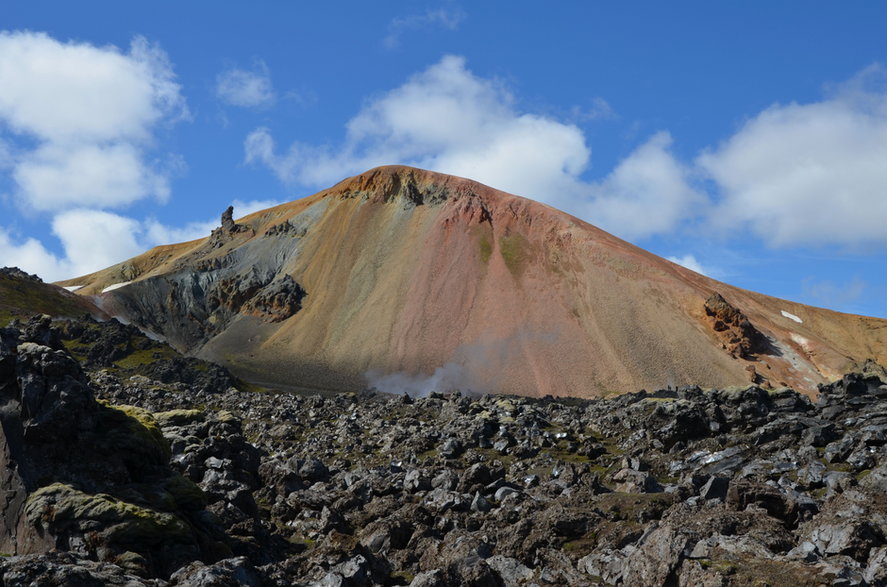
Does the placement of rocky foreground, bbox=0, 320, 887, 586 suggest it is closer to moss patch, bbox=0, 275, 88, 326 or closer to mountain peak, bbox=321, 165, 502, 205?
moss patch, bbox=0, 275, 88, 326

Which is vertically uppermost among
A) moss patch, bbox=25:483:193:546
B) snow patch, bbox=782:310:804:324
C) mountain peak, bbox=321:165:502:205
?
mountain peak, bbox=321:165:502:205

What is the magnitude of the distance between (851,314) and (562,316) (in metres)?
75.7

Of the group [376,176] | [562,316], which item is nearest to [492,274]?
[562,316]

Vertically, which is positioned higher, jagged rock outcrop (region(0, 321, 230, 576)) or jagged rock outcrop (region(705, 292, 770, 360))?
jagged rock outcrop (region(705, 292, 770, 360))

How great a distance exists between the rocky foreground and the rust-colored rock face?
82.3 m

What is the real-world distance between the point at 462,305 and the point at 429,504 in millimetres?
122704

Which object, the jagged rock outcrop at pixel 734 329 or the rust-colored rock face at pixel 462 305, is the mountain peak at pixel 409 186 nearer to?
the rust-colored rock face at pixel 462 305

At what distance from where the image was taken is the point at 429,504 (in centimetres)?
2775

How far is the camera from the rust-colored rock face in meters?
128

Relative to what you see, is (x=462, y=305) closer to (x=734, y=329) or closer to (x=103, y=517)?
(x=734, y=329)

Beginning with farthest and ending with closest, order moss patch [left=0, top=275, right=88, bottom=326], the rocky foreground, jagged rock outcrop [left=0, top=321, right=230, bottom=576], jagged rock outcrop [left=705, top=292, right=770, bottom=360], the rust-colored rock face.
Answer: jagged rock outcrop [left=705, top=292, right=770, bottom=360]
the rust-colored rock face
moss patch [left=0, top=275, right=88, bottom=326]
jagged rock outcrop [left=0, top=321, right=230, bottom=576]
the rocky foreground

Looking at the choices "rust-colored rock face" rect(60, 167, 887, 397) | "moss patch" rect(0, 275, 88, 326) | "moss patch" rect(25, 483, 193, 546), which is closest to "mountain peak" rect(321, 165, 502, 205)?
"rust-colored rock face" rect(60, 167, 887, 397)

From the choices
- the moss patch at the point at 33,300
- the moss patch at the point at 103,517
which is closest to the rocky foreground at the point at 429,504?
the moss patch at the point at 103,517

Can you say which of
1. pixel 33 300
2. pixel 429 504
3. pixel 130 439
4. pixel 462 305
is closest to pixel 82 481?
pixel 130 439
